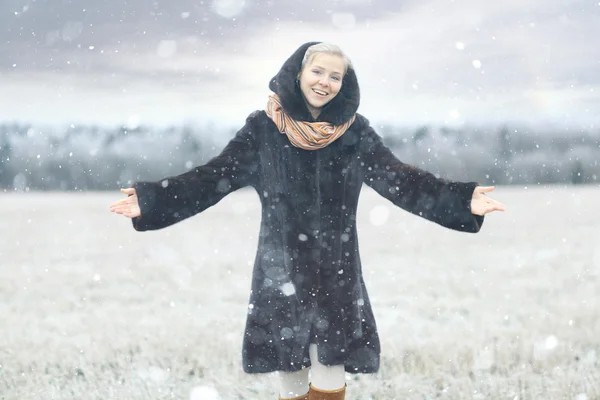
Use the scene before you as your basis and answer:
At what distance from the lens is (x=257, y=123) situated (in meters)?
2.74

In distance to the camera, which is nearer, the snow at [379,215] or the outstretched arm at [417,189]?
the outstretched arm at [417,189]

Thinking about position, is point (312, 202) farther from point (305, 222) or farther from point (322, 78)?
point (322, 78)

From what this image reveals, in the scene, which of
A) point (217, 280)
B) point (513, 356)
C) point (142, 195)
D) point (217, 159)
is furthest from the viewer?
point (217, 280)

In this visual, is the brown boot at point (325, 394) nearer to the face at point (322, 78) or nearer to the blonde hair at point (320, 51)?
the face at point (322, 78)

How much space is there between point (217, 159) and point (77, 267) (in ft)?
13.3

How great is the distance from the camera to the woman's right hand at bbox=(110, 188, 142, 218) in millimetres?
2467

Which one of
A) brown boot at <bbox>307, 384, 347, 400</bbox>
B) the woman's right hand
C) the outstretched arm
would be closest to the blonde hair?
the outstretched arm

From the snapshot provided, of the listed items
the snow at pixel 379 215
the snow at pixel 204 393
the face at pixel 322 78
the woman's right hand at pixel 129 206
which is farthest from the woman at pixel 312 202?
the snow at pixel 379 215

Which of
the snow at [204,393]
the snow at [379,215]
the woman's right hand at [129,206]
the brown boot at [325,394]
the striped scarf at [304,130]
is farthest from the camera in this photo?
the snow at [379,215]

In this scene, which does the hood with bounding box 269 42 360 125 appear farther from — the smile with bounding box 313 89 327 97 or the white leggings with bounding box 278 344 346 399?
the white leggings with bounding box 278 344 346 399

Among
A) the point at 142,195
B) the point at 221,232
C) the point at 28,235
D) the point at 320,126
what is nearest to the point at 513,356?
the point at 320,126

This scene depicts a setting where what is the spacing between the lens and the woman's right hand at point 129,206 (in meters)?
2.47

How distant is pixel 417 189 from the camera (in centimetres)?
263

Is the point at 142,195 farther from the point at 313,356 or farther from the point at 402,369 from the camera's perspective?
the point at 402,369
